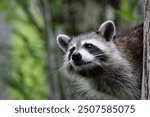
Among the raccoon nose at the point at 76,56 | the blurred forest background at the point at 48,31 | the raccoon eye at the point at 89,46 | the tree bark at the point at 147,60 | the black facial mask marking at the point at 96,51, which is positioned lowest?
the tree bark at the point at 147,60

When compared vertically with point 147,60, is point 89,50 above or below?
above

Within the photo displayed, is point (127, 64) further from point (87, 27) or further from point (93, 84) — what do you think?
point (87, 27)

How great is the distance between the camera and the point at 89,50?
11234 millimetres

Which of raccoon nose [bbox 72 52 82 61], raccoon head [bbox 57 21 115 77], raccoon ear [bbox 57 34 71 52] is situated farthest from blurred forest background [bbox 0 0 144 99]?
raccoon nose [bbox 72 52 82 61]

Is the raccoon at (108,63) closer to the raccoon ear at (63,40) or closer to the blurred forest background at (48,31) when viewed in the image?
the raccoon ear at (63,40)

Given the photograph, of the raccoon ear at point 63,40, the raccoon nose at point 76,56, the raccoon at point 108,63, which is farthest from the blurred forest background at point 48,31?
the raccoon nose at point 76,56

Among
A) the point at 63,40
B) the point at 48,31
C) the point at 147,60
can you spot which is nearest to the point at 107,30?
the point at 63,40

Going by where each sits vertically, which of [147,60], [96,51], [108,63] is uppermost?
[96,51]

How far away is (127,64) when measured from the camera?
11492 mm

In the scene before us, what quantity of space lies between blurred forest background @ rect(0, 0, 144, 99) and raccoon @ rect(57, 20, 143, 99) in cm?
180

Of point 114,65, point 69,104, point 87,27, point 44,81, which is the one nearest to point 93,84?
point 114,65

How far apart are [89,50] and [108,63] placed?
0.43 meters

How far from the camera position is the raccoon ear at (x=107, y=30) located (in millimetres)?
11523

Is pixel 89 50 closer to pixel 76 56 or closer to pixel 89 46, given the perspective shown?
pixel 89 46
